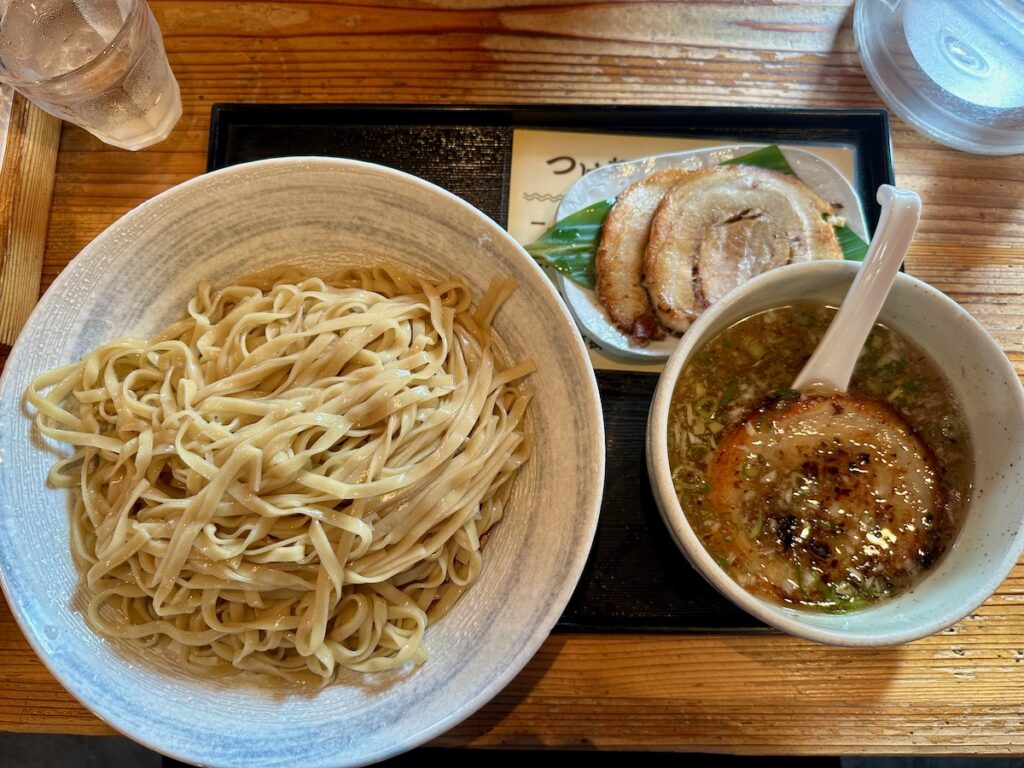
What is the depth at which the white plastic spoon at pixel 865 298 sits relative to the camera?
1.35 meters

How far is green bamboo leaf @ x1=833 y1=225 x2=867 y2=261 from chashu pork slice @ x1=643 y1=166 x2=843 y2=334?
0.04 metres

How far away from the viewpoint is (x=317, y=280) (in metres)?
1.65

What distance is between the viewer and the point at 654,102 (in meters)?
2.03

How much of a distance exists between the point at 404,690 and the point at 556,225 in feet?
3.99

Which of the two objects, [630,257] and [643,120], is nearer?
[630,257]

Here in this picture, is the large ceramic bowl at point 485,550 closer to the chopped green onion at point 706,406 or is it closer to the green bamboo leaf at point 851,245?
the chopped green onion at point 706,406

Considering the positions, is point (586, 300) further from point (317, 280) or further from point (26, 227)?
point (26, 227)

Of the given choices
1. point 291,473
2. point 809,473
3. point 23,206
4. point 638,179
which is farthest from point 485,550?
point 23,206

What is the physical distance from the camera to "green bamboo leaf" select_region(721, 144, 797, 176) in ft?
6.21

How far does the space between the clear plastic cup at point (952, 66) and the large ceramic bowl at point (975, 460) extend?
952 mm

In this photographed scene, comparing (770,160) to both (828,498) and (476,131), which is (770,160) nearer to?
(476,131)

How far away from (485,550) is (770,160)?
1.34m

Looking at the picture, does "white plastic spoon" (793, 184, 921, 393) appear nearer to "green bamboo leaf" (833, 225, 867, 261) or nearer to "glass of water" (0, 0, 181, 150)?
"green bamboo leaf" (833, 225, 867, 261)

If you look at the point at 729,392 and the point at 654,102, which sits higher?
the point at 654,102
